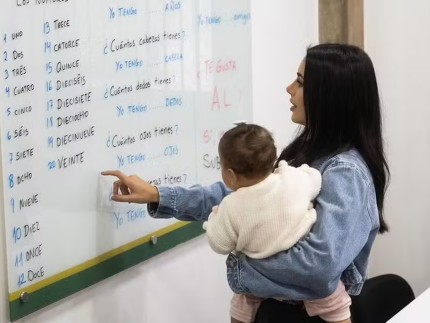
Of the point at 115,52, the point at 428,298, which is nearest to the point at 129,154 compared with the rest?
the point at 115,52

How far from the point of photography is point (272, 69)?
9.14 feet

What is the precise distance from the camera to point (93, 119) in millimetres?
1802

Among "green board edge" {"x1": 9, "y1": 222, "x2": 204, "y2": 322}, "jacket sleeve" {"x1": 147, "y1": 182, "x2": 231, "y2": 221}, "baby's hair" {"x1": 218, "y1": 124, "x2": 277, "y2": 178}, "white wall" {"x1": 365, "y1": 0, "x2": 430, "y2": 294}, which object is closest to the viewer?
"baby's hair" {"x1": 218, "y1": 124, "x2": 277, "y2": 178}

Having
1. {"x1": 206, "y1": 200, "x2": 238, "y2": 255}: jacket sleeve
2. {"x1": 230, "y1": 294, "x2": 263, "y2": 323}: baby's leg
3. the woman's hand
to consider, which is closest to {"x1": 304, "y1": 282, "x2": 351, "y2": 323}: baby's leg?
{"x1": 230, "y1": 294, "x2": 263, "y2": 323}: baby's leg

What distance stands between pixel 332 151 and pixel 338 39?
1735mm

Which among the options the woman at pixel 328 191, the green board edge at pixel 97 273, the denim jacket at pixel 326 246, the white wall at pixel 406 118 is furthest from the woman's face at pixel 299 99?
the white wall at pixel 406 118

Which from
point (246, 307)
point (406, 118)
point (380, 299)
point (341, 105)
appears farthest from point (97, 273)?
point (406, 118)

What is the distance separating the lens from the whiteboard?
159cm

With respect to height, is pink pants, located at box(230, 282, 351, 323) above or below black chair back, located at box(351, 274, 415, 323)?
above

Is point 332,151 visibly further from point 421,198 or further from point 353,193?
point 421,198

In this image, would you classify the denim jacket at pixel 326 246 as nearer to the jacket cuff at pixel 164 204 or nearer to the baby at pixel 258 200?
the baby at pixel 258 200

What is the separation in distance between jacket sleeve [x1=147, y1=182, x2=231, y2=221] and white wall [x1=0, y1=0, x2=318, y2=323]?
0.83 ft

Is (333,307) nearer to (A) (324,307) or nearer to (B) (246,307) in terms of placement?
(A) (324,307)

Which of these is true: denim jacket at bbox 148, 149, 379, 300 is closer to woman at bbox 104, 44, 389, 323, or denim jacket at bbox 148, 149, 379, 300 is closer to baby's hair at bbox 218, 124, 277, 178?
woman at bbox 104, 44, 389, 323
